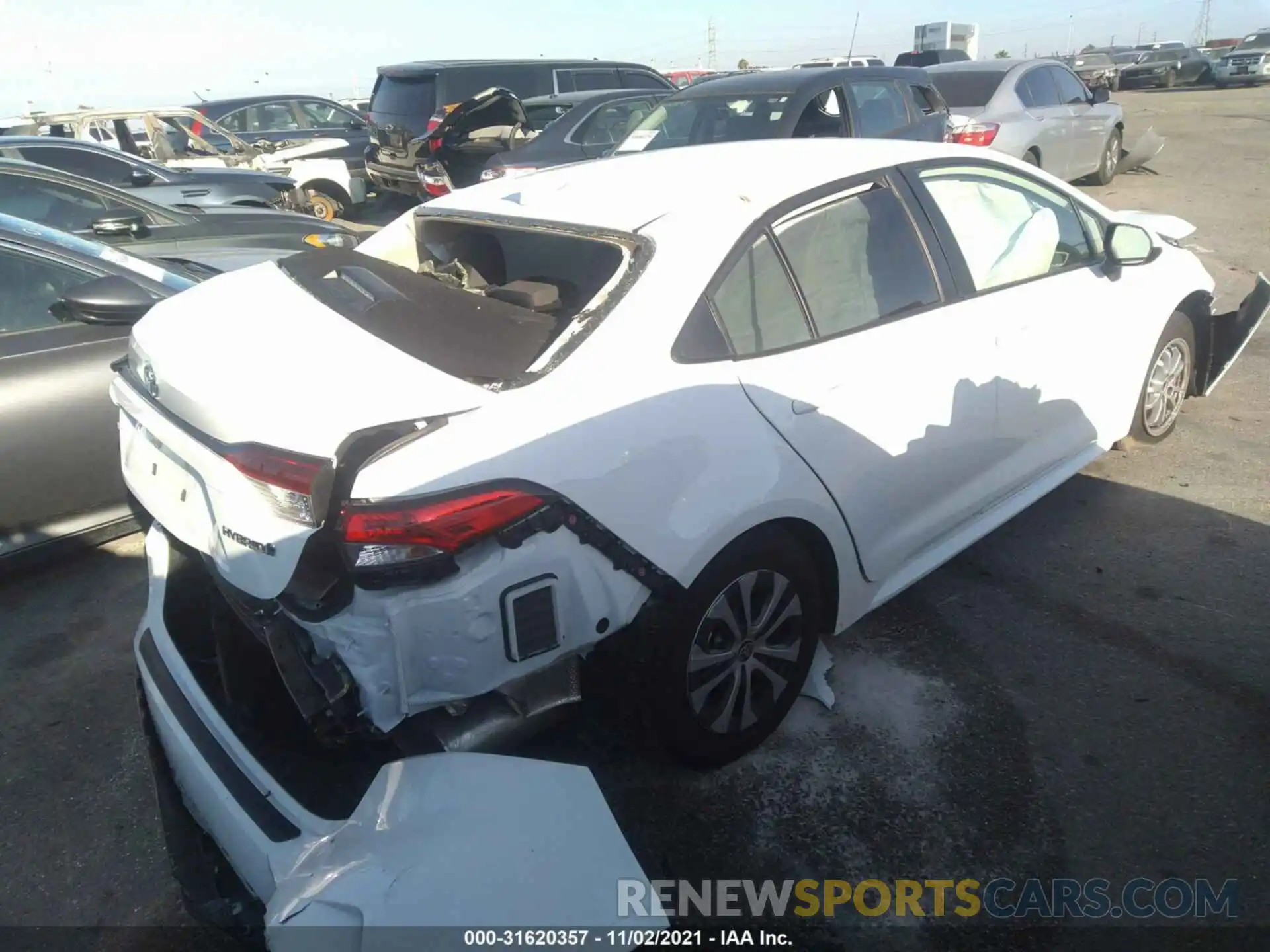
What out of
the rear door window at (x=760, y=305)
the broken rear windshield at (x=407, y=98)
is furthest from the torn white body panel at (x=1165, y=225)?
the broken rear windshield at (x=407, y=98)

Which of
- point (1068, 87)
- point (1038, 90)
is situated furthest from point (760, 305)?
point (1068, 87)

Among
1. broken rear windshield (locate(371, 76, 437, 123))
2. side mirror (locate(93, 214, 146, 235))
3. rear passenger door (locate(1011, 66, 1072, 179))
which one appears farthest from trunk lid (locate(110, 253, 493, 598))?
broken rear windshield (locate(371, 76, 437, 123))

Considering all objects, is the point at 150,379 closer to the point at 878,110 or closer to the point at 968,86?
the point at 878,110

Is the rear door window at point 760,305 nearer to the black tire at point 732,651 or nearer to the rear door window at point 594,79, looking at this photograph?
the black tire at point 732,651

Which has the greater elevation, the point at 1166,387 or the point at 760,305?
the point at 760,305

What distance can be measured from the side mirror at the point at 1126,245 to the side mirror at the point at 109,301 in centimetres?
391

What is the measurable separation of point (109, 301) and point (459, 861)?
3050 millimetres

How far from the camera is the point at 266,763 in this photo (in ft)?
6.71

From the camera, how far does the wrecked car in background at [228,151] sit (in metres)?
11.4

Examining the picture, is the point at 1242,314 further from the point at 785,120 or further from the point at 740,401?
the point at 785,120

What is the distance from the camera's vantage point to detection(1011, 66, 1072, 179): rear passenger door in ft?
34.2

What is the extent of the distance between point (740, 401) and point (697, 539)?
401mm

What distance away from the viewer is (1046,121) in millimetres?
10578

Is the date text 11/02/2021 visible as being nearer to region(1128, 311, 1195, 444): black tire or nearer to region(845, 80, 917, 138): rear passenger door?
region(1128, 311, 1195, 444): black tire
